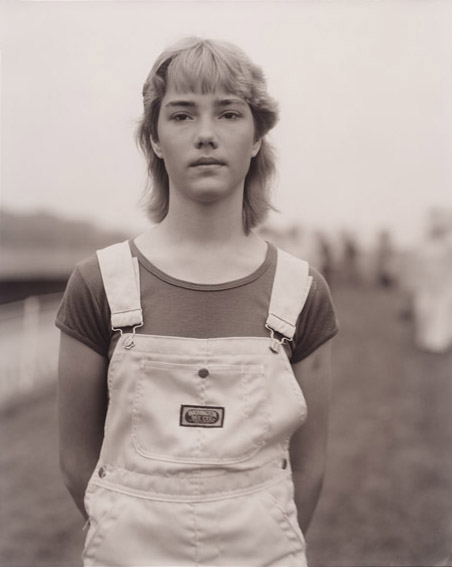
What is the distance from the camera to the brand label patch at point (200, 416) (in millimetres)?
1018

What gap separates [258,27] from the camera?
4.43 ft

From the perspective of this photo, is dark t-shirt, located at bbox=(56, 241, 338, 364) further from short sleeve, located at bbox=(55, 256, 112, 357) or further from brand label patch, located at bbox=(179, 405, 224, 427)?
brand label patch, located at bbox=(179, 405, 224, 427)

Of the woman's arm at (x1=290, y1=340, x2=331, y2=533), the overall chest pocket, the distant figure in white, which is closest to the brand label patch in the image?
the overall chest pocket

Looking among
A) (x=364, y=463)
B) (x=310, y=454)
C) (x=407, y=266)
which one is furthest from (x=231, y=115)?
(x=364, y=463)

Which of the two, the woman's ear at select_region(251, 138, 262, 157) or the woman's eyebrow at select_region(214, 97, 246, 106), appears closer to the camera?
the woman's eyebrow at select_region(214, 97, 246, 106)

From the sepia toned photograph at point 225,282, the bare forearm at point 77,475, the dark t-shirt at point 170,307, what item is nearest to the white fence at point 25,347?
the sepia toned photograph at point 225,282

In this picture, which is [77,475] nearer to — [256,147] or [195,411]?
[195,411]

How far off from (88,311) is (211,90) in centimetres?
39

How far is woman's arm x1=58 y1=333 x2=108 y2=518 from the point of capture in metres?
1.09

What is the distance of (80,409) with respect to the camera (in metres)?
1.13

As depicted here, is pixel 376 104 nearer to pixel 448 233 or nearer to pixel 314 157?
pixel 314 157

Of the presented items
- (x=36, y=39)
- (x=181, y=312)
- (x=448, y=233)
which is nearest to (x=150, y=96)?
(x=181, y=312)

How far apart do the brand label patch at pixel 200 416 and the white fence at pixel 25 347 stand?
78cm

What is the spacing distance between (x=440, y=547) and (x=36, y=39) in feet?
5.10
